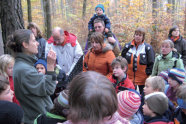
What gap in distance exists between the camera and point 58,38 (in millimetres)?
3463

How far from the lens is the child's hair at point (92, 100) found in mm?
996

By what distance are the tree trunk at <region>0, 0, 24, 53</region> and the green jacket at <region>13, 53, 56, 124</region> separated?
2.36 meters

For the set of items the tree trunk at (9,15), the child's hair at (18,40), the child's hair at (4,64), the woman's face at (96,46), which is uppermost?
the tree trunk at (9,15)

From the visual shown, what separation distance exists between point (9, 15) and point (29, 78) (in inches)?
108

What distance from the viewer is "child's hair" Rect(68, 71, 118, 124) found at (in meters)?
1.00

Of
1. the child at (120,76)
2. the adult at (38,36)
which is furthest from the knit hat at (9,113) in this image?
the adult at (38,36)

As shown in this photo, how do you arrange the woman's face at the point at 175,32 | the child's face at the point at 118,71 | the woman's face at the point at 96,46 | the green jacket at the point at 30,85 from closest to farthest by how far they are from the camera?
the green jacket at the point at 30,85 → the child's face at the point at 118,71 → the woman's face at the point at 96,46 → the woman's face at the point at 175,32

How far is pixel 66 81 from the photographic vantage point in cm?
328

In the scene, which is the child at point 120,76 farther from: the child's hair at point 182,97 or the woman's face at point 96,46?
the child's hair at point 182,97

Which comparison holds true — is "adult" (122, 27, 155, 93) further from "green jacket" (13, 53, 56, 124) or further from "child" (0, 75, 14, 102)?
"child" (0, 75, 14, 102)

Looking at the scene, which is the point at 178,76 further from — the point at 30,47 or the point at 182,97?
the point at 30,47

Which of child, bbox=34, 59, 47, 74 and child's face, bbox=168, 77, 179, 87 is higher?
child, bbox=34, 59, 47, 74

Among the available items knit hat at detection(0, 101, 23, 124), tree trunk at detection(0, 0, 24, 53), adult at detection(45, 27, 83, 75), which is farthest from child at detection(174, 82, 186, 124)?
tree trunk at detection(0, 0, 24, 53)

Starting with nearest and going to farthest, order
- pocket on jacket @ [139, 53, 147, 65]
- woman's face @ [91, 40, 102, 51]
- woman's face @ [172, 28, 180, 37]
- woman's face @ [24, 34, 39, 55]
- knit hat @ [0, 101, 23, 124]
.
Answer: knit hat @ [0, 101, 23, 124], woman's face @ [24, 34, 39, 55], woman's face @ [91, 40, 102, 51], pocket on jacket @ [139, 53, 147, 65], woman's face @ [172, 28, 180, 37]
